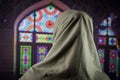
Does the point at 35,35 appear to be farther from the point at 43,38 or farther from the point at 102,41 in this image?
the point at 102,41

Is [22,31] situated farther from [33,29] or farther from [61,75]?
[61,75]

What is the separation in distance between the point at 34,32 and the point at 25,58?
57cm

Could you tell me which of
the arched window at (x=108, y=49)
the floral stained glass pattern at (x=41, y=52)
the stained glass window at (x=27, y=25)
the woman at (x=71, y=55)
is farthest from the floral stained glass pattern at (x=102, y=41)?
the woman at (x=71, y=55)

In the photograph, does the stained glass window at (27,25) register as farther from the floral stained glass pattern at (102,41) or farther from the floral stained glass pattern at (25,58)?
the floral stained glass pattern at (102,41)

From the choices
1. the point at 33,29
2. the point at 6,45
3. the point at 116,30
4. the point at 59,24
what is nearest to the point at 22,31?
the point at 33,29

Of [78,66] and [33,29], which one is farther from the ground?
[33,29]

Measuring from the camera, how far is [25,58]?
11.0 ft

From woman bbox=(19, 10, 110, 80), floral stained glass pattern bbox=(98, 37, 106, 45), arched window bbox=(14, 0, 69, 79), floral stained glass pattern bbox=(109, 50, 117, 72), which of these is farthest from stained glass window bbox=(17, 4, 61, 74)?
woman bbox=(19, 10, 110, 80)

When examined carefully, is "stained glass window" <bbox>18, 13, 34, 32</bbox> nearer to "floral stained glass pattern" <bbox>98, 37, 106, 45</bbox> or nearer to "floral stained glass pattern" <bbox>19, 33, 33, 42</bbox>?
"floral stained glass pattern" <bbox>19, 33, 33, 42</bbox>

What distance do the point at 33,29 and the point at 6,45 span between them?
661 mm

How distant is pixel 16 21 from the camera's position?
3.21m

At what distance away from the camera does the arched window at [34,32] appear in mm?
3328

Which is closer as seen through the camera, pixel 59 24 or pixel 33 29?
pixel 59 24

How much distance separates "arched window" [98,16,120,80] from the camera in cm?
369
